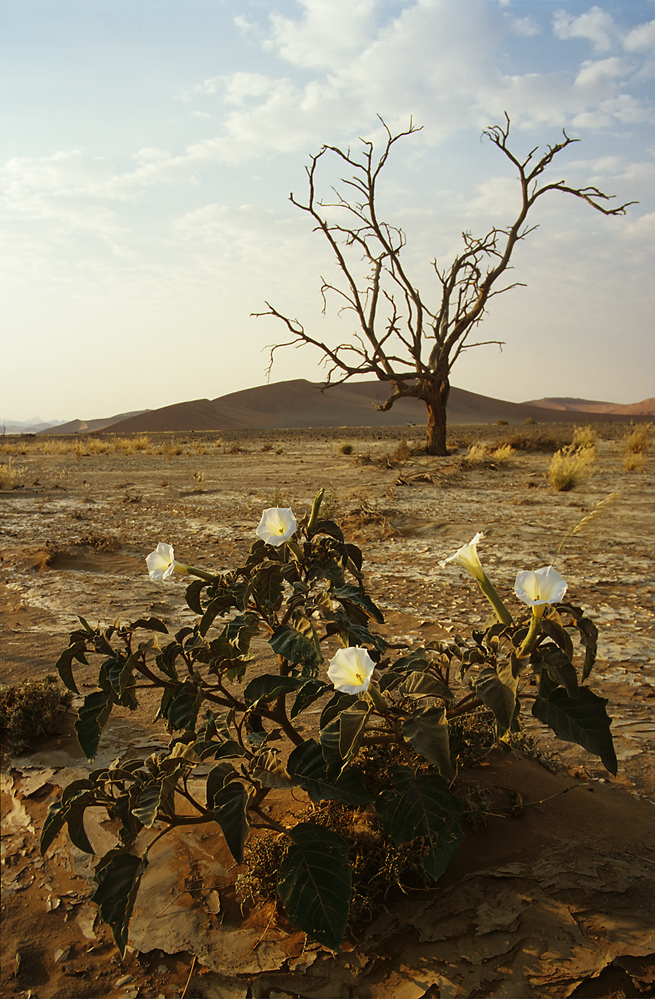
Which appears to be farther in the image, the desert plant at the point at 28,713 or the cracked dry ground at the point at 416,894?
the desert plant at the point at 28,713

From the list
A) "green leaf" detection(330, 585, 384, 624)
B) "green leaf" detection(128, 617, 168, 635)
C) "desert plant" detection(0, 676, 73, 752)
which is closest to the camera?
"green leaf" detection(330, 585, 384, 624)

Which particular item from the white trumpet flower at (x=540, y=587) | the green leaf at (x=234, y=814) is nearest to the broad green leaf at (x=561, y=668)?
the white trumpet flower at (x=540, y=587)

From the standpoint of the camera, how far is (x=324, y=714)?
151cm

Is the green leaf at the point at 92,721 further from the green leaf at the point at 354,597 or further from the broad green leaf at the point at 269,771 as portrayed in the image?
the green leaf at the point at 354,597

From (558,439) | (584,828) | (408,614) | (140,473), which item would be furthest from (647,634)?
(558,439)

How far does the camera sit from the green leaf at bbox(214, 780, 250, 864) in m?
1.37

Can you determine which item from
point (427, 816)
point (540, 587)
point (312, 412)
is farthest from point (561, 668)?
point (312, 412)

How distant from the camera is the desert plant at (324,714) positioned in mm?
1367

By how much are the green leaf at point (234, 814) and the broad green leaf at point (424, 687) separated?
0.44 m

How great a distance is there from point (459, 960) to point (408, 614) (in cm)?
308

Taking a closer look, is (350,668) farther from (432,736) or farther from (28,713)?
(28,713)

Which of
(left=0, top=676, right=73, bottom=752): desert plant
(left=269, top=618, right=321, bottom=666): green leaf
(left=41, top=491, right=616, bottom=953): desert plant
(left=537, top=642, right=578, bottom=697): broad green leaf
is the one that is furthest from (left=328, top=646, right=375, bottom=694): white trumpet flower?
(left=0, top=676, right=73, bottom=752): desert plant

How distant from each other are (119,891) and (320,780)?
0.51 m

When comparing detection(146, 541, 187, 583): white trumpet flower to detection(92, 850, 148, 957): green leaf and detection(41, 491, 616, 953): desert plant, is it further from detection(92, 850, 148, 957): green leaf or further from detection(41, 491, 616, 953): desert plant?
detection(92, 850, 148, 957): green leaf
